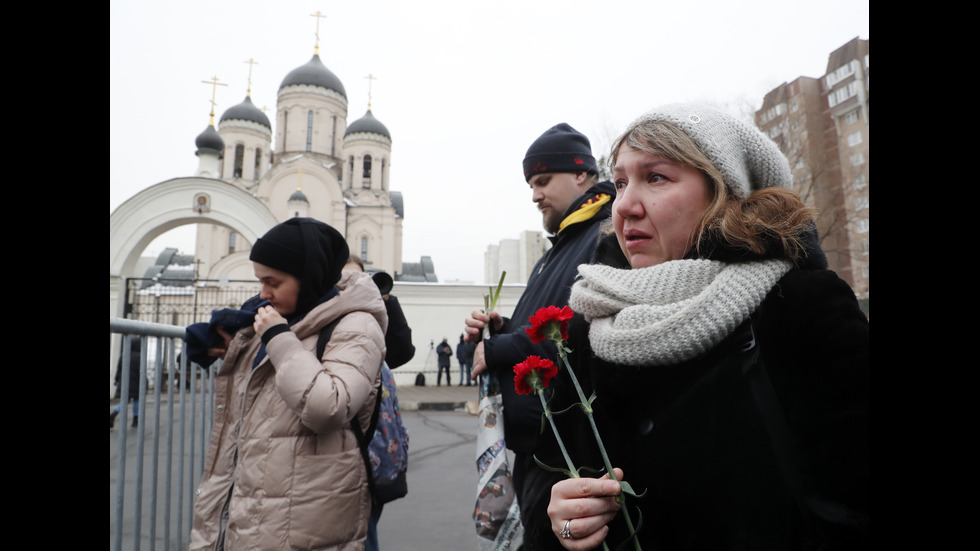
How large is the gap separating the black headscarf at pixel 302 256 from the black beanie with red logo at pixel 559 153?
36.6 inches

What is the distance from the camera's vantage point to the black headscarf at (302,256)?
6.85ft

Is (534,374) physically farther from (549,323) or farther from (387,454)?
(387,454)

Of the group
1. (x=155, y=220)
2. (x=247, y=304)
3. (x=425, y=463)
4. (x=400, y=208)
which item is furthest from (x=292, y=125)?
(x=247, y=304)

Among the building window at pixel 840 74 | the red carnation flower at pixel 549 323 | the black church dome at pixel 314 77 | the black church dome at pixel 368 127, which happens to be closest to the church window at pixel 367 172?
the black church dome at pixel 368 127

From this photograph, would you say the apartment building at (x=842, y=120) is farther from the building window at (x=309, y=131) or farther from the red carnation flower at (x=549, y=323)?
the red carnation flower at (x=549, y=323)

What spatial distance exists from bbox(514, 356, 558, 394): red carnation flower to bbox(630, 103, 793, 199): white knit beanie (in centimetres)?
53

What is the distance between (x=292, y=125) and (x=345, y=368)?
34.6m

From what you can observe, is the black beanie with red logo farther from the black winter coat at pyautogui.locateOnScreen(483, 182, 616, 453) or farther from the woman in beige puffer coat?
the woman in beige puffer coat

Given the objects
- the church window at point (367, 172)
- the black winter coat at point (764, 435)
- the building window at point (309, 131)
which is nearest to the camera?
the black winter coat at point (764, 435)

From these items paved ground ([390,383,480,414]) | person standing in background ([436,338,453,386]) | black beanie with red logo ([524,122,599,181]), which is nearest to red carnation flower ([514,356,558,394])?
black beanie with red logo ([524,122,599,181])

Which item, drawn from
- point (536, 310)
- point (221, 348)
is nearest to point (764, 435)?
point (536, 310)

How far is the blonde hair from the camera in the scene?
0.98 meters
